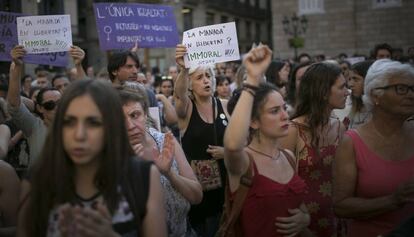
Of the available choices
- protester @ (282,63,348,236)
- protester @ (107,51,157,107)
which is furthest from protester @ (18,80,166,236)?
protester @ (107,51,157,107)

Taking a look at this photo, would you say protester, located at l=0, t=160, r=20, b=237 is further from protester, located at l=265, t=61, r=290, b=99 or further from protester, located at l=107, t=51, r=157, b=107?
protester, located at l=265, t=61, r=290, b=99

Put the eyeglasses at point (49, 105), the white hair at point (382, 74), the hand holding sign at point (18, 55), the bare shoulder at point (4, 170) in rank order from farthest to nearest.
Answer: the hand holding sign at point (18, 55) → the eyeglasses at point (49, 105) → the white hair at point (382, 74) → the bare shoulder at point (4, 170)

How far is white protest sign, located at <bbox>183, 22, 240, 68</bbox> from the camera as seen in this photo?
17.8ft

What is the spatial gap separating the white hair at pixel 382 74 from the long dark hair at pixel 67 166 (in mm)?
1842

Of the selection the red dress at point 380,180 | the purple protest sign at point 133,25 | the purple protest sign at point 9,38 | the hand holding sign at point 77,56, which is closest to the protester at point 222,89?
the purple protest sign at point 133,25

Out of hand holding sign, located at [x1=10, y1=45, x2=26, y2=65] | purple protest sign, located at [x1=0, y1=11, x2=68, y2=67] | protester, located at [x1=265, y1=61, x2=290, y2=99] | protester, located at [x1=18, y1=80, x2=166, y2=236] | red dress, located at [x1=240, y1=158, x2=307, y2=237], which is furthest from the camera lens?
protester, located at [x1=265, y1=61, x2=290, y2=99]

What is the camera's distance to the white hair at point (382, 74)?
11.8 ft

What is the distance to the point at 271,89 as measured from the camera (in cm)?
362

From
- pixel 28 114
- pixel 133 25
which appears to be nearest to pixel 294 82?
pixel 133 25

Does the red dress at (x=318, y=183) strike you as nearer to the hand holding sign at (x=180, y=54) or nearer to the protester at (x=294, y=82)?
the hand holding sign at (x=180, y=54)

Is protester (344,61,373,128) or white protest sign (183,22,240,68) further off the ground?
white protest sign (183,22,240,68)

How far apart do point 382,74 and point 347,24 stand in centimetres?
3179

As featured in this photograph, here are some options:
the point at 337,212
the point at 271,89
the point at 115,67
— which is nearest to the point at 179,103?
the point at 115,67

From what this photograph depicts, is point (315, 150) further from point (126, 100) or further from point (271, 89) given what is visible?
point (126, 100)
